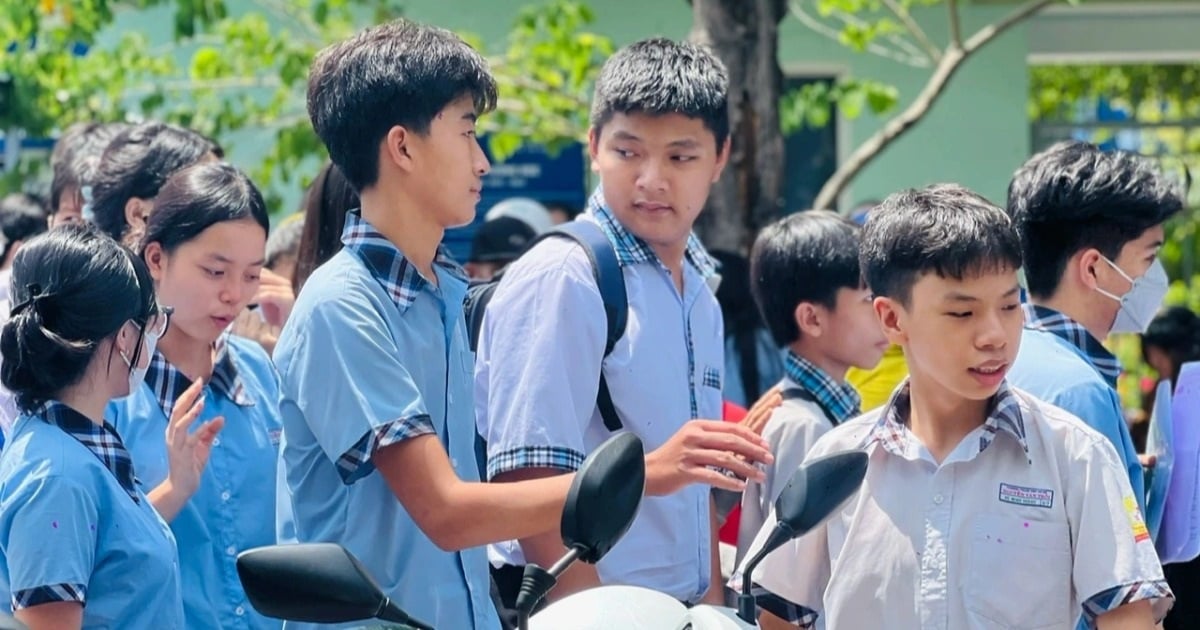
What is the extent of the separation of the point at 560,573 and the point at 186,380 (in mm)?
1794

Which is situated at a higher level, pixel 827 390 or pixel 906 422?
pixel 906 422

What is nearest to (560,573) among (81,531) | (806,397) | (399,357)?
(399,357)

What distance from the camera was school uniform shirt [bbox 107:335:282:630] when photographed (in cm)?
372

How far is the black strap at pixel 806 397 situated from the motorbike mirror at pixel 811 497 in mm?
1495

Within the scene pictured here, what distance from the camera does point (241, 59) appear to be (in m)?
9.17

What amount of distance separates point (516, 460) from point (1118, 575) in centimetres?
117

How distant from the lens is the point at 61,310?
3.36 metres

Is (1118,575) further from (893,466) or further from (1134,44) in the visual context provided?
(1134,44)

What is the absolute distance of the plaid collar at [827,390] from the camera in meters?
4.21

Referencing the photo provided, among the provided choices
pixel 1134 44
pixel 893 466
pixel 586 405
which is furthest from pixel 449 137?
pixel 1134 44

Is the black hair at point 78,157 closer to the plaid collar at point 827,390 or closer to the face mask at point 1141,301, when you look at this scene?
the plaid collar at point 827,390

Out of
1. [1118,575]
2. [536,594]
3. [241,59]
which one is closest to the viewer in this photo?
[536,594]

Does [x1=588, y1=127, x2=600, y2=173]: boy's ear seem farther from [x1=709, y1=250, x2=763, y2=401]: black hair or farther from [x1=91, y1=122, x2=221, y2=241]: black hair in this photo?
[x1=709, y1=250, x2=763, y2=401]: black hair

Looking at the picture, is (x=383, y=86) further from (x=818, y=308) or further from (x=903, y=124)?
(x=903, y=124)
